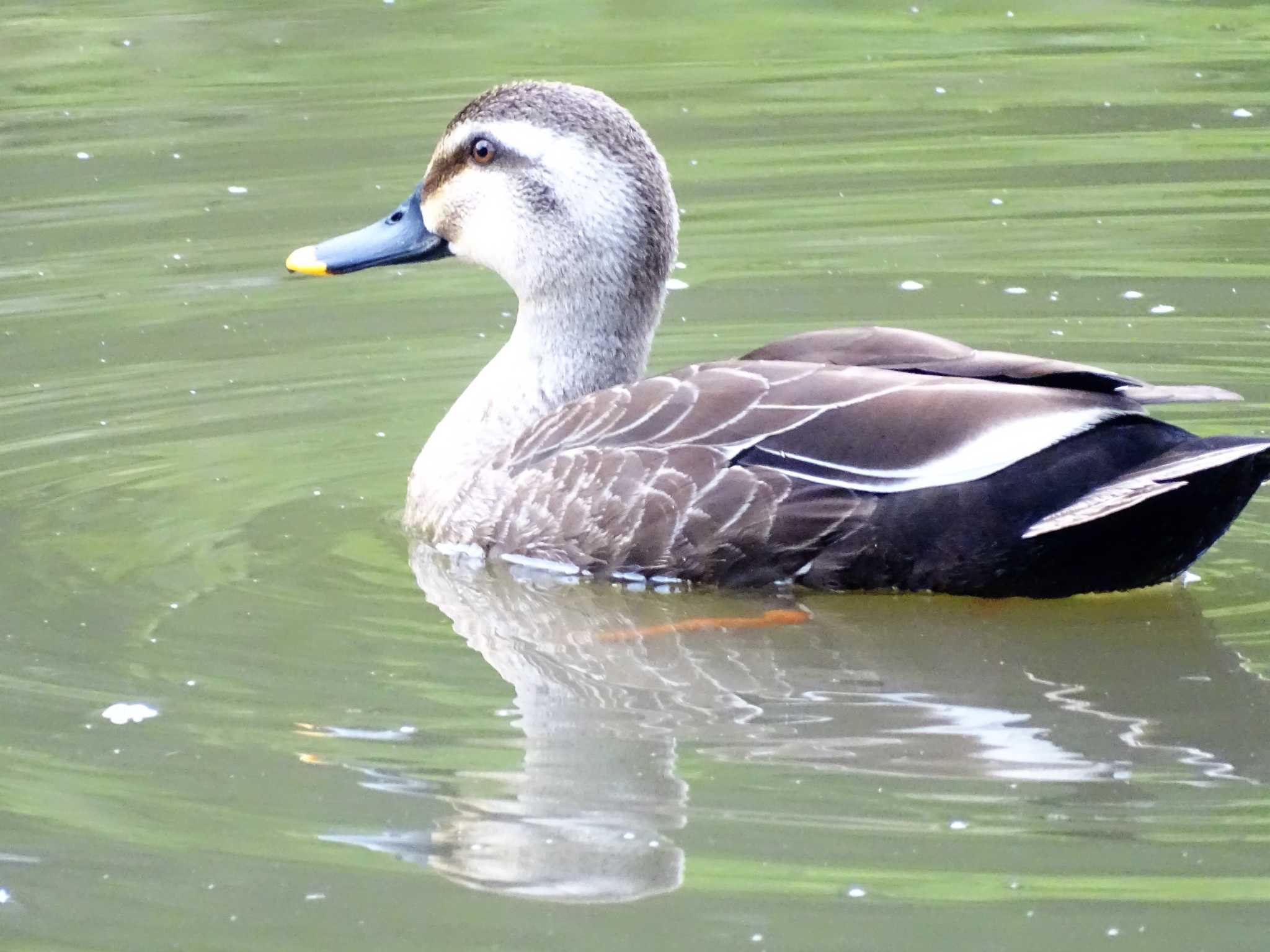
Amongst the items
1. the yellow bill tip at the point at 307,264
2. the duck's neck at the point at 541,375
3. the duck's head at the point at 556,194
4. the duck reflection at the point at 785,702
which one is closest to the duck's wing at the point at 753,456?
the duck reflection at the point at 785,702

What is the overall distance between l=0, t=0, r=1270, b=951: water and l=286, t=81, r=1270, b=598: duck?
206 mm

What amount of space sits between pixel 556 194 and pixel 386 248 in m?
0.77

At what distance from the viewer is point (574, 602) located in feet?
22.6

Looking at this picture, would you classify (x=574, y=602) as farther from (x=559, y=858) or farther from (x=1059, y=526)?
(x=559, y=858)

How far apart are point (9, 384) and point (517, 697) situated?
3.93m

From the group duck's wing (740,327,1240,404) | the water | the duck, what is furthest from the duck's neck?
duck's wing (740,327,1240,404)

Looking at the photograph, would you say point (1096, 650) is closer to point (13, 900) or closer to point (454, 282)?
point (13, 900)

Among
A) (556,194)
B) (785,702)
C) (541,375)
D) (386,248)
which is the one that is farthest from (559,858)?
(386,248)

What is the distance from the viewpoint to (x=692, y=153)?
12422 mm

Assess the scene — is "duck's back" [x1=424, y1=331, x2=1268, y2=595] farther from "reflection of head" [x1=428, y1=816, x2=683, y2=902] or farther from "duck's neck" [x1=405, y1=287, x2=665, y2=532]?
"reflection of head" [x1=428, y1=816, x2=683, y2=902]

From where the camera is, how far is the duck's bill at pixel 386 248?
786 cm

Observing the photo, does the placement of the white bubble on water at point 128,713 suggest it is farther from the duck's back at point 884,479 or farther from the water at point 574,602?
the duck's back at point 884,479

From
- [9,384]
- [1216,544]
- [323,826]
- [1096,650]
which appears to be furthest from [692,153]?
[323,826]

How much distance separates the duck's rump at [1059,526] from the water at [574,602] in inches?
6.1
